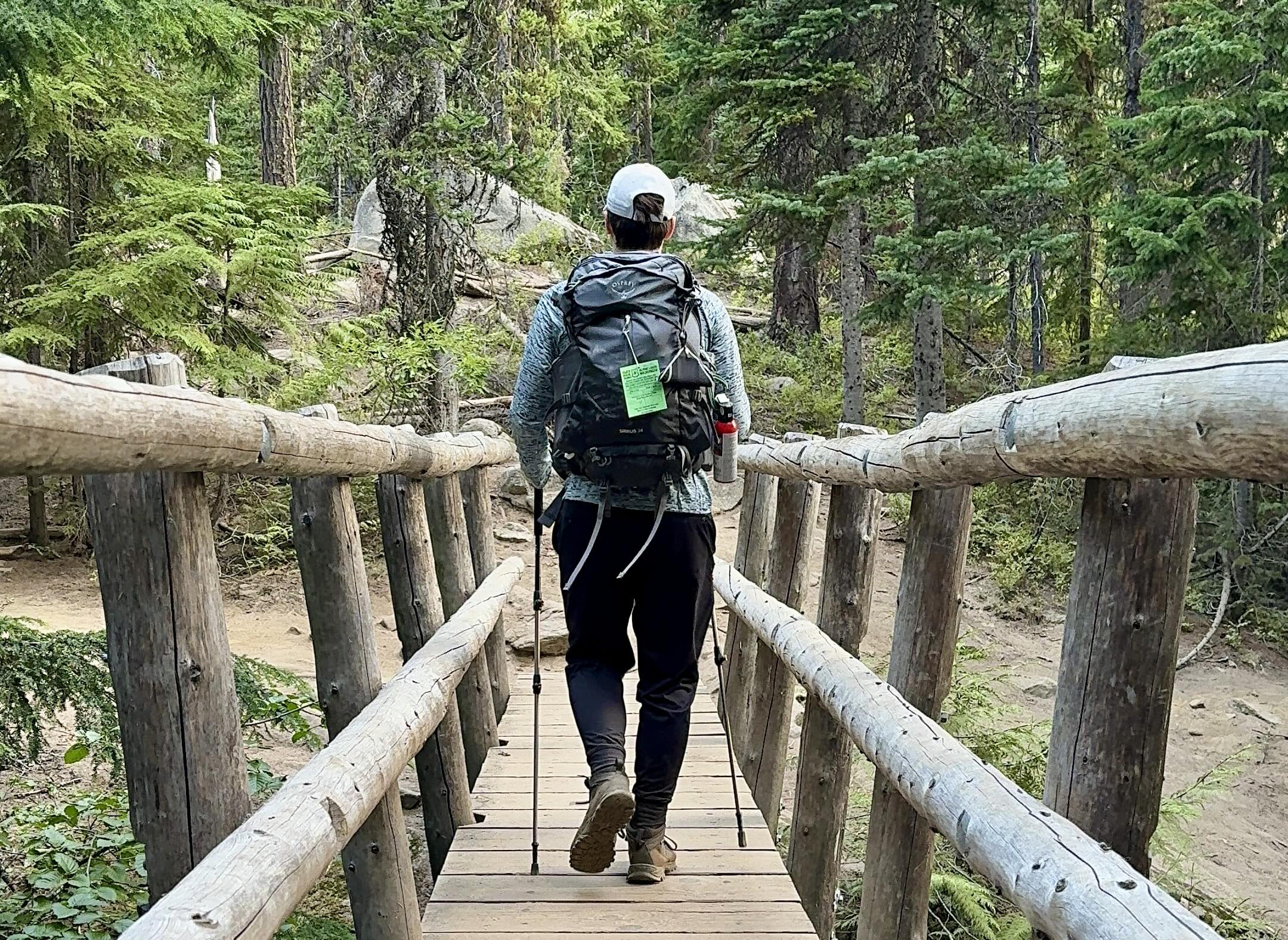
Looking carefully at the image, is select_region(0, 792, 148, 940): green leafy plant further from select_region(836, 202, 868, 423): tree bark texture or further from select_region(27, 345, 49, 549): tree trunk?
select_region(836, 202, 868, 423): tree bark texture

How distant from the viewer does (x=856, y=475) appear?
3.68 metres

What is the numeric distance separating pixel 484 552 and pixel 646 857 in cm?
325

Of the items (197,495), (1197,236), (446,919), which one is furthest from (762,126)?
(197,495)

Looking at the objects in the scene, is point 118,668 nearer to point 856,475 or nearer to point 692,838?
point 856,475

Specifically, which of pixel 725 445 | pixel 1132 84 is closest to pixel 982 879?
pixel 725 445

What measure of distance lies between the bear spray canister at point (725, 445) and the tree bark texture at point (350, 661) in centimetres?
120

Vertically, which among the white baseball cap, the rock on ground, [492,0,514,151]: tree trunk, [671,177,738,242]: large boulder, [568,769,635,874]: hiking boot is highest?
[492,0,514,151]: tree trunk

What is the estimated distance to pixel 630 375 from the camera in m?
3.37

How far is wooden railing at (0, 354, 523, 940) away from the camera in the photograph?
172 centimetres

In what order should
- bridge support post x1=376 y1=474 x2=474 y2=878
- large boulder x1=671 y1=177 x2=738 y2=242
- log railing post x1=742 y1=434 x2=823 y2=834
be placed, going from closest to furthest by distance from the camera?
bridge support post x1=376 y1=474 x2=474 y2=878 < log railing post x1=742 y1=434 x2=823 y2=834 < large boulder x1=671 y1=177 x2=738 y2=242

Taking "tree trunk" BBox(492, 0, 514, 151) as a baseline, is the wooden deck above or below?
below

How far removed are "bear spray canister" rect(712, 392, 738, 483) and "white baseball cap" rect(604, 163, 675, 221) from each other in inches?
25.0

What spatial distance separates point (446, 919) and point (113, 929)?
3.87ft

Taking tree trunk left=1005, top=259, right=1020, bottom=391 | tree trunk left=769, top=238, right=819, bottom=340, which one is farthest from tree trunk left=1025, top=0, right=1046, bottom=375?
tree trunk left=769, top=238, right=819, bottom=340
